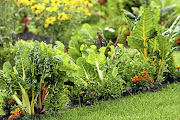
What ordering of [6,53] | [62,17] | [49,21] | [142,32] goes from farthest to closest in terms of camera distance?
Result: [62,17], [49,21], [6,53], [142,32]

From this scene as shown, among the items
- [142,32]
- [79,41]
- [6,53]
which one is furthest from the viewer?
[6,53]

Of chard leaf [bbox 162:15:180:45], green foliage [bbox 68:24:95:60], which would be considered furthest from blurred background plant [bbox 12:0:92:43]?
chard leaf [bbox 162:15:180:45]

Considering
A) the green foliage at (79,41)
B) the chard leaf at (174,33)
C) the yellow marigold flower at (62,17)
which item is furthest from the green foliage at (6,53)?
the chard leaf at (174,33)

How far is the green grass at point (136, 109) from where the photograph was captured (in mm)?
3105

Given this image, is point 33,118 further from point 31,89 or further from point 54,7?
point 54,7

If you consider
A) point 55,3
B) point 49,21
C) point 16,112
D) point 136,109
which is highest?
point 55,3

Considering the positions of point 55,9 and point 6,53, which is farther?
point 55,9

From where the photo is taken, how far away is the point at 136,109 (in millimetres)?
3338

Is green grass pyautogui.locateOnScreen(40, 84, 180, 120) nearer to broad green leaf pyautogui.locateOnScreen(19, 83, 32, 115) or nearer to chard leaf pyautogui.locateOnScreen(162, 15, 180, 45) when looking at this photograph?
broad green leaf pyautogui.locateOnScreen(19, 83, 32, 115)

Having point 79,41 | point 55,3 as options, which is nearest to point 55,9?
point 55,3

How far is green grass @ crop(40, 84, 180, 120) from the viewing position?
3.11 meters

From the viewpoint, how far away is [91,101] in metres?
3.83

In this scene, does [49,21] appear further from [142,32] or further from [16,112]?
[16,112]

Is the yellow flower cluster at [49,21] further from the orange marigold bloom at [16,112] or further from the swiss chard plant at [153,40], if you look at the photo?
the orange marigold bloom at [16,112]
